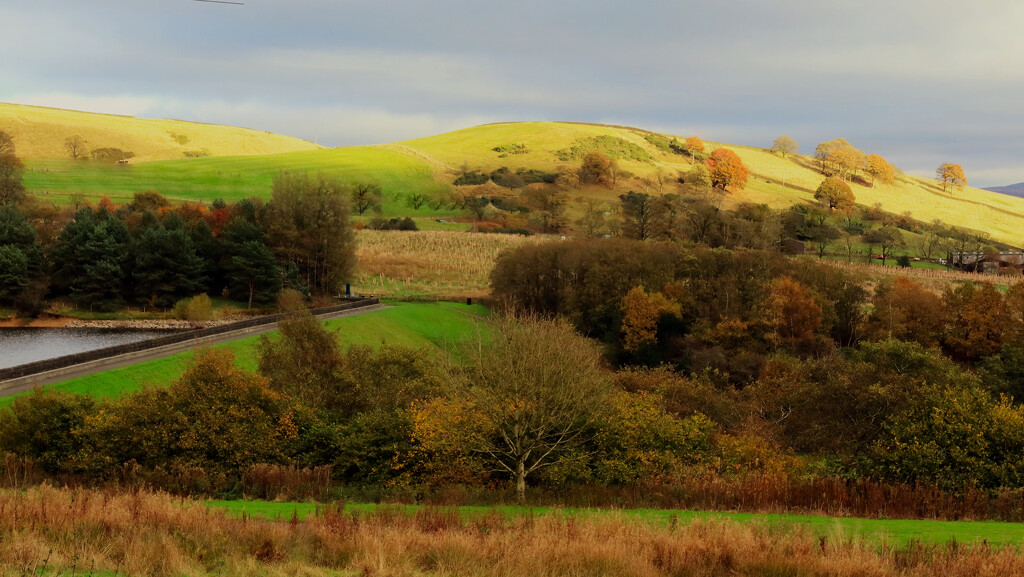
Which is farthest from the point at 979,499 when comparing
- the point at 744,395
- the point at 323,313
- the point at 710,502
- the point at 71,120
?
the point at 71,120

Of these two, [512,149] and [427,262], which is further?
[512,149]

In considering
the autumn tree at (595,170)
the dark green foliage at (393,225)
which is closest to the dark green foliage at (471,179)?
the autumn tree at (595,170)

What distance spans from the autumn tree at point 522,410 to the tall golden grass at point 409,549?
945 centimetres

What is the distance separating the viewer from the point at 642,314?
58.1 metres

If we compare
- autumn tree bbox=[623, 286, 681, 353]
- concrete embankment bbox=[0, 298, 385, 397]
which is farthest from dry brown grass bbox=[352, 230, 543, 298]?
concrete embankment bbox=[0, 298, 385, 397]

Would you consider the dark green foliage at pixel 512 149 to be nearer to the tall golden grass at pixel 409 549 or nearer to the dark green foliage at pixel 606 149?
the dark green foliage at pixel 606 149

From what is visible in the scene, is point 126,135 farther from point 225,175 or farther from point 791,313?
point 791,313

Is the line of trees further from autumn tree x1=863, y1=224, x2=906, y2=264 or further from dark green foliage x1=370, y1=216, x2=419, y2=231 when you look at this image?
autumn tree x1=863, y1=224, x2=906, y2=264

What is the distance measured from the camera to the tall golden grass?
33.8 feet

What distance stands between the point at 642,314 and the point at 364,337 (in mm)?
20410

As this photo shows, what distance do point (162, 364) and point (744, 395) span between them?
30.2 m

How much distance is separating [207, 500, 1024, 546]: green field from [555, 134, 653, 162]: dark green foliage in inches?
5692

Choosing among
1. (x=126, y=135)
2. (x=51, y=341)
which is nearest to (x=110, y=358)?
(x=51, y=341)

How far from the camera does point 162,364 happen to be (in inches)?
1479
